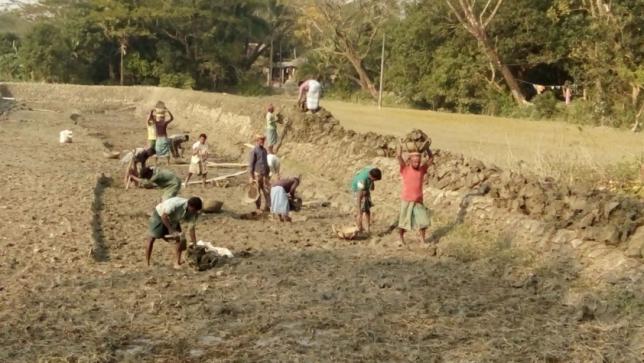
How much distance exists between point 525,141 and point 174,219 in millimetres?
15817

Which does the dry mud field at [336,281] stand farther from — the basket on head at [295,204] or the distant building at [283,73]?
the distant building at [283,73]

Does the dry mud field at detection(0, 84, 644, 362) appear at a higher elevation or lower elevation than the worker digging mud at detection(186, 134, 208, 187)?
lower

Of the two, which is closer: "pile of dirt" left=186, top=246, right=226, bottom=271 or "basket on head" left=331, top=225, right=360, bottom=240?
"pile of dirt" left=186, top=246, right=226, bottom=271

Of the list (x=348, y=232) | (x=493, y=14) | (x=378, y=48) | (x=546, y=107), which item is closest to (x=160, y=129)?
(x=348, y=232)

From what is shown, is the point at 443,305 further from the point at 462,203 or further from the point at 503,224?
the point at 462,203

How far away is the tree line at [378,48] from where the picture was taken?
32.1 metres

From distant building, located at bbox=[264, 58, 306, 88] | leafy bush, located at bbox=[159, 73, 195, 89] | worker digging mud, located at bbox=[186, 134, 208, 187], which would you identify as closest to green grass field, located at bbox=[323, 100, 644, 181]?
worker digging mud, located at bbox=[186, 134, 208, 187]

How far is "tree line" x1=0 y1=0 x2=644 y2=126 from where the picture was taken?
32.1 metres

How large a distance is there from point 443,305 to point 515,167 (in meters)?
6.49

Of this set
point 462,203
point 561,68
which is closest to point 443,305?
point 462,203

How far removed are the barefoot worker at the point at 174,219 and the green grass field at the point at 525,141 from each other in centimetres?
696

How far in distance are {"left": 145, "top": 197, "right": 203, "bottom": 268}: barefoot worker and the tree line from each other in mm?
23812

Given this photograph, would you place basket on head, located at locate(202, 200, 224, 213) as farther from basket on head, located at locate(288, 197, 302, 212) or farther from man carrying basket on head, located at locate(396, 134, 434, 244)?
man carrying basket on head, located at locate(396, 134, 434, 244)

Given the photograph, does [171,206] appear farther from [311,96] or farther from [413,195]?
[311,96]
